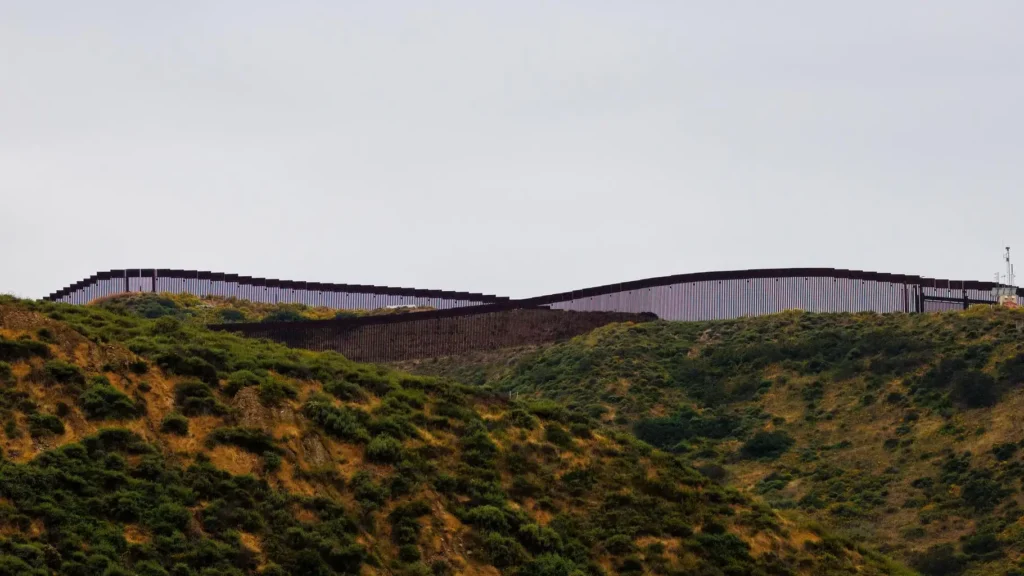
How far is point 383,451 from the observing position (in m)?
42.0

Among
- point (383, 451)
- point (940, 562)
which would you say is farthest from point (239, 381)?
point (940, 562)

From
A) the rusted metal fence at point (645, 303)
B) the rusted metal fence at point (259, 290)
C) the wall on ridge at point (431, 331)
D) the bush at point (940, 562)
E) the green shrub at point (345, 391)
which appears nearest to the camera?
the green shrub at point (345, 391)

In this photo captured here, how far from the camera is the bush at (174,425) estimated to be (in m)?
38.8

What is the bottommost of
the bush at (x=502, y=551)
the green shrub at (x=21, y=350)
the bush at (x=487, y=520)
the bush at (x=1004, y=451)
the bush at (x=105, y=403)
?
the bush at (x=502, y=551)

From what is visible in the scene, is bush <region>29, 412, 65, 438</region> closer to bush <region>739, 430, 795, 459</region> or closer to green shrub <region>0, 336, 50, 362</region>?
green shrub <region>0, 336, 50, 362</region>

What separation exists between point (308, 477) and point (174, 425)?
9.89 feet

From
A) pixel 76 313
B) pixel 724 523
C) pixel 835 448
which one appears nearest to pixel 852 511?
pixel 835 448

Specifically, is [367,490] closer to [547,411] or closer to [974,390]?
[547,411]

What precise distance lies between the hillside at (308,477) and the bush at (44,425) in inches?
1.4

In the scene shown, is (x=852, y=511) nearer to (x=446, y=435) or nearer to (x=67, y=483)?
(x=446, y=435)

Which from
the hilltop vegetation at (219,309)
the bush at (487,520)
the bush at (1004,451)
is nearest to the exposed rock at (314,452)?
the bush at (487,520)

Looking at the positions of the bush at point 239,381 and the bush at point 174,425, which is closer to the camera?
the bush at point 174,425

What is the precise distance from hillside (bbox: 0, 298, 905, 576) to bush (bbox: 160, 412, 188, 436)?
105mm

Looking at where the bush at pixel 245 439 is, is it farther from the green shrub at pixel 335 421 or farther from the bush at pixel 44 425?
the bush at pixel 44 425
